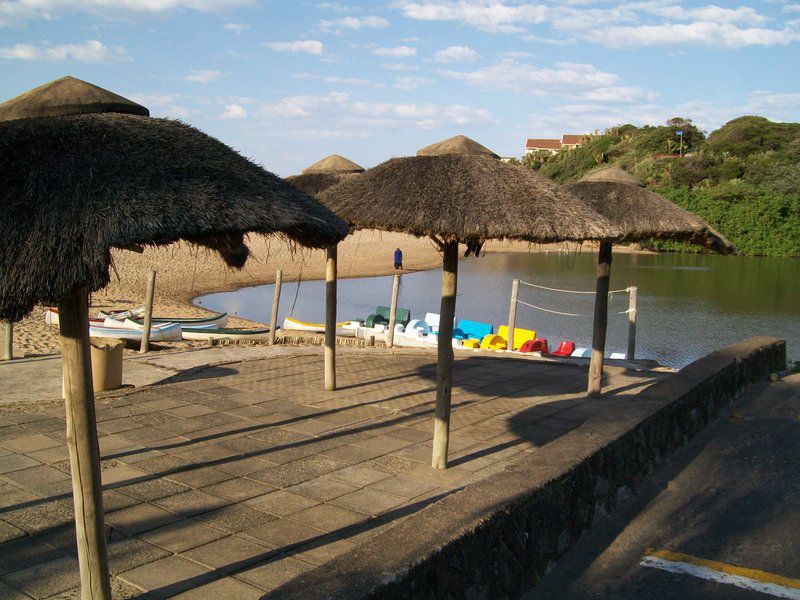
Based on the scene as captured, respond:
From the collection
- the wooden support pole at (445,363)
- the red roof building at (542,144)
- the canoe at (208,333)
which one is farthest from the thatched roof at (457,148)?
the red roof building at (542,144)

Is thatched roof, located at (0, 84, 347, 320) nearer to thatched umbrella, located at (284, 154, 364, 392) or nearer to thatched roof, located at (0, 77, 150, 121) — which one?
thatched roof, located at (0, 77, 150, 121)

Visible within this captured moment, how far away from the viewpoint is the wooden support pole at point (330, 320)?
9.00 m

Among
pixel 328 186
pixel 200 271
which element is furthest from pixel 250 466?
pixel 200 271

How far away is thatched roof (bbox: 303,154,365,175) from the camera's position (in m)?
11.2

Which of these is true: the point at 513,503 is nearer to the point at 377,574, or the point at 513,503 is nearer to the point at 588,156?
the point at 377,574

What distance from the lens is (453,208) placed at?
6199 millimetres

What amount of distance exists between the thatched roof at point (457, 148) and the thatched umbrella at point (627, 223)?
2.69 meters

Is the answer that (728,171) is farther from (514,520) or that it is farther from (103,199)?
(103,199)

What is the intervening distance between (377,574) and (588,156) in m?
89.5

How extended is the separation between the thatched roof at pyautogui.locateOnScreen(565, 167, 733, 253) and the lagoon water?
8.62 meters

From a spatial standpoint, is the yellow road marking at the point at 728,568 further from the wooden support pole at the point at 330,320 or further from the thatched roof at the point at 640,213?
the wooden support pole at the point at 330,320

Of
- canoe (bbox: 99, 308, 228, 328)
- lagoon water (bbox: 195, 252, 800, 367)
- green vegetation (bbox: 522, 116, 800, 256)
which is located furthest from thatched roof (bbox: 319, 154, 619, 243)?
green vegetation (bbox: 522, 116, 800, 256)

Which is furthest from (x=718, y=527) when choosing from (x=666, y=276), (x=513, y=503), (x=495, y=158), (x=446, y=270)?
(x=666, y=276)

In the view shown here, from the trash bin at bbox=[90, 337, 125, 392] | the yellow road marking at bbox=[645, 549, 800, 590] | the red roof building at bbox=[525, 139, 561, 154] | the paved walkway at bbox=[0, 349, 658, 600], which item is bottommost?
the paved walkway at bbox=[0, 349, 658, 600]
